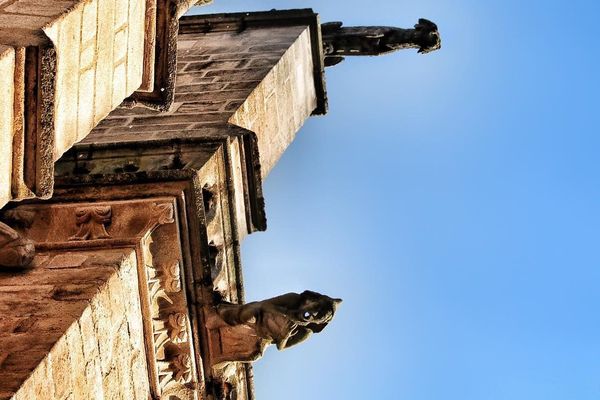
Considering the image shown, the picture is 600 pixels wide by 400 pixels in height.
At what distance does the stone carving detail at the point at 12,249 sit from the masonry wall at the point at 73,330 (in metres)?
0.09

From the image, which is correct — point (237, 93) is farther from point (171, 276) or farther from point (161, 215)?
point (171, 276)

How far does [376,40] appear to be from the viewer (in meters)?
13.8

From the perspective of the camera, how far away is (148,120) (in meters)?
9.53

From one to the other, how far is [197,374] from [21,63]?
3.40 m

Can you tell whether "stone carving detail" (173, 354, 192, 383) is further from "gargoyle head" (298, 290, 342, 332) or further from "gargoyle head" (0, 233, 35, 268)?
"gargoyle head" (0, 233, 35, 268)

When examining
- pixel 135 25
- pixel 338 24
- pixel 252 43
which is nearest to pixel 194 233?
pixel 135 25

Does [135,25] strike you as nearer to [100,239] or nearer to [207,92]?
[100,239]

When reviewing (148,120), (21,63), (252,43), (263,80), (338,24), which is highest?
(338,24)

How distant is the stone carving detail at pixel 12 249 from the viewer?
6293 mm

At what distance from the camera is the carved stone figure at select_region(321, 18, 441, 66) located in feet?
45.0

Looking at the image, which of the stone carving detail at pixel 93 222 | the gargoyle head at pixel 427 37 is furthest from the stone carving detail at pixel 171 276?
the gargoyle head at pixel 427 37

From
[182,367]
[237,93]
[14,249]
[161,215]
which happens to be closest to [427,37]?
[237,93]

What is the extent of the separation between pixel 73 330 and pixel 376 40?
8.83 meters

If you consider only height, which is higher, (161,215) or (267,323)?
(161,215)
